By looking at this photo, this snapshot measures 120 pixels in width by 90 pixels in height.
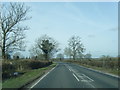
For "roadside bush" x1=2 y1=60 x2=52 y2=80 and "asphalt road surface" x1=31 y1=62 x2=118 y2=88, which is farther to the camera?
"roadside bush" x1=2 y1=60 x2=52 y2=80

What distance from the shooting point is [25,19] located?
49.6 metres

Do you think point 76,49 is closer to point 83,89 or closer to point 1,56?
point 1,56

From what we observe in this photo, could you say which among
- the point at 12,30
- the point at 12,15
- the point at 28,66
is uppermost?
the point at 12,15

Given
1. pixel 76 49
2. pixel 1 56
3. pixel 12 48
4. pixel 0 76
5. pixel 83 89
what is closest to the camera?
pixel 83 89

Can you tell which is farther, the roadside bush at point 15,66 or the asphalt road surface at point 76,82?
the roadside bush at point 15,66

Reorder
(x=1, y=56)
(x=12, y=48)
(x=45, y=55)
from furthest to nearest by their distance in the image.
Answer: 1. (x=45, y=55)
2. (x=12, y=48)
3. (x=1, y=56)

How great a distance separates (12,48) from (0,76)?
20023 millimetres

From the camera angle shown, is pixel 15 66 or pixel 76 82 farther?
pixel 15 66

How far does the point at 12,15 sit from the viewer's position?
4866 centimetres

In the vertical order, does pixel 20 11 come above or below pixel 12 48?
above

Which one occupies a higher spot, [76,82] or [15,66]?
[15,66]

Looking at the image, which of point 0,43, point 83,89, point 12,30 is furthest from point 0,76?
point 12,30

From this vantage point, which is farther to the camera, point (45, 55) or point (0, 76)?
point (45, 55)

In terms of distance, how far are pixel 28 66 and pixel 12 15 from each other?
1055 cm
